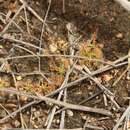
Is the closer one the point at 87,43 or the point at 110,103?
the point at 110,103

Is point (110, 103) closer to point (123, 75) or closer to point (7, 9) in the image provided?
point (123, 75)

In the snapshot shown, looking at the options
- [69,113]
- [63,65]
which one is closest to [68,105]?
[69,113]

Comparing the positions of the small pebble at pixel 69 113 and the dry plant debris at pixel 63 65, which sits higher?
the dry plant debris at pixel 63 65

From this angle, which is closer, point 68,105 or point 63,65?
point 68,105

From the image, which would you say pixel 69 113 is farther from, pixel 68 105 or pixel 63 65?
pixel 63 65

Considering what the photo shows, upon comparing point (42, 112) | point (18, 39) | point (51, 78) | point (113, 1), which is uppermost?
point (113, 1)

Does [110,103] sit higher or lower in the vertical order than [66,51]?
lower

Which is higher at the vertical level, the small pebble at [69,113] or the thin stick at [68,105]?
the thin stick at [68,105]

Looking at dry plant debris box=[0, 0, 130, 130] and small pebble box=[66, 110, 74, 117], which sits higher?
dry plant debris box=[0, 0, 130, 130]

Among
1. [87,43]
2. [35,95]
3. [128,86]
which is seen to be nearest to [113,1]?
[87,43]

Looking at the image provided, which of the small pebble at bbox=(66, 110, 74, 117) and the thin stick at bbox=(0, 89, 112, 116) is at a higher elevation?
the thin stick at bbox=(0, 89, 112, 116)

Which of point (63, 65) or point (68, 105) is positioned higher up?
point (63, 65)
